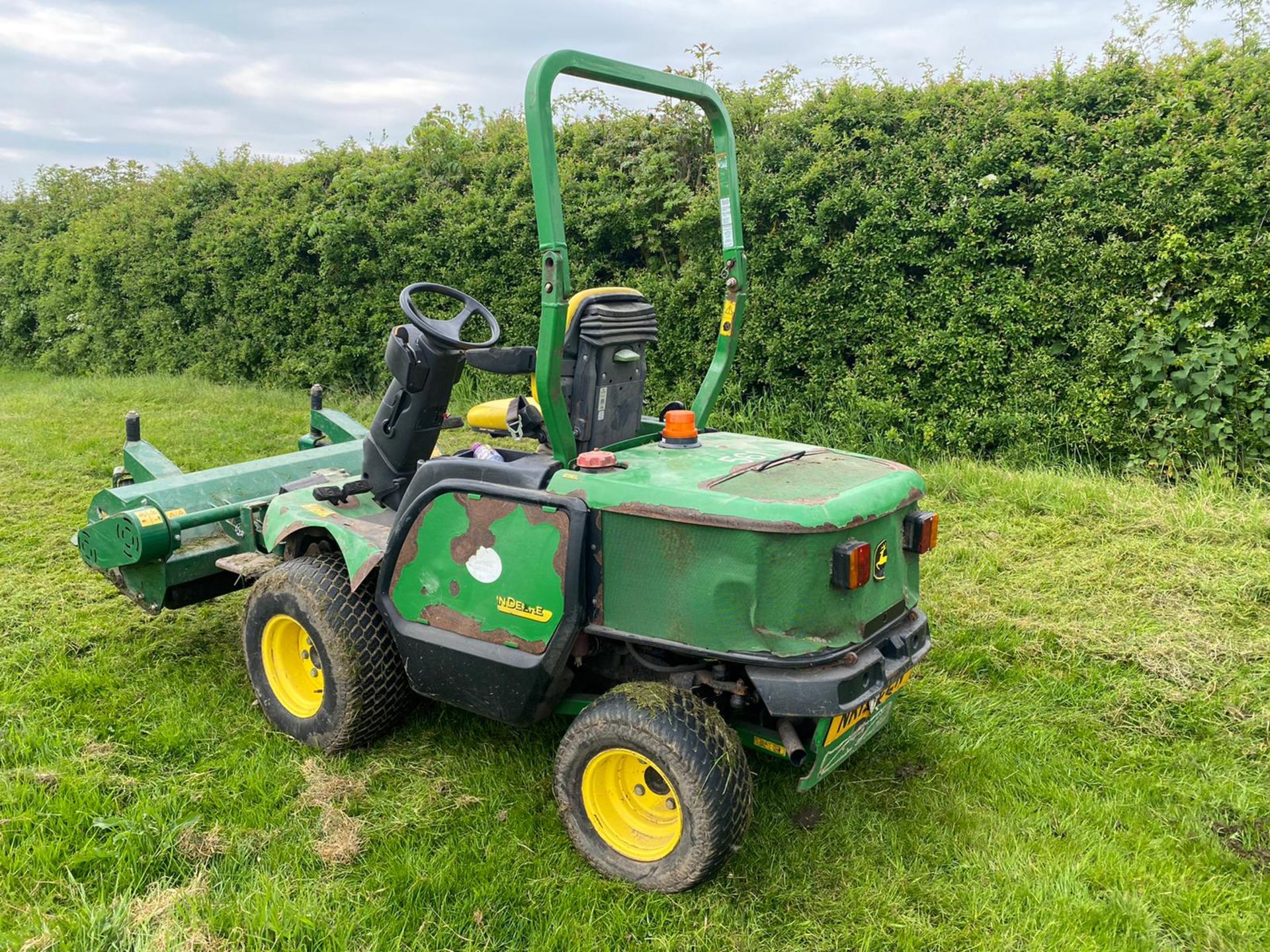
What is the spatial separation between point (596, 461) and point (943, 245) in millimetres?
4230

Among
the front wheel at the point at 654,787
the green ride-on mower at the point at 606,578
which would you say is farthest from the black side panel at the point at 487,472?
the front wheel at the point at 654,787

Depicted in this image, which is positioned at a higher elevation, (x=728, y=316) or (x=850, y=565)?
(x=728, y=316)

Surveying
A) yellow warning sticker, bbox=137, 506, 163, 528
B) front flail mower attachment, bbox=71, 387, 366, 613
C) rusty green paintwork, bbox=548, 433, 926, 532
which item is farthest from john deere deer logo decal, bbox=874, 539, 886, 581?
yellow warning sticker, bbox=137, 506, 163, 528

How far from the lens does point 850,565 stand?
8.81 feet

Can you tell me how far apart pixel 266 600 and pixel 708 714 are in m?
1.80

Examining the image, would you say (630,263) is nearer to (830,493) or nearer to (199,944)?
(830,493)

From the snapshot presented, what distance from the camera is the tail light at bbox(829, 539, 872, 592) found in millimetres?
2689

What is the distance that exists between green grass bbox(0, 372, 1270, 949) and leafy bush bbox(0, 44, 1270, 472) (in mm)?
1236

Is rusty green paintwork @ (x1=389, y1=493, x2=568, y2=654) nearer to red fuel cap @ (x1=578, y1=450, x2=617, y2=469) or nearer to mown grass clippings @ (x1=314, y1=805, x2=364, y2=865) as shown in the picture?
red fuel cap @ (x1=578, y1=450, x2=617, y2=469)

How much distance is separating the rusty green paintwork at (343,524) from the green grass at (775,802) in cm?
71

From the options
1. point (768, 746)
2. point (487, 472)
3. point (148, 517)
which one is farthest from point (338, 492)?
point (768, 746)

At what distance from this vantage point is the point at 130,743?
11.5 ft

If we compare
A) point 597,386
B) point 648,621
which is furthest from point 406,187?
point 648,621

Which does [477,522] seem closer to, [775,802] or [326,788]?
[326,788]
